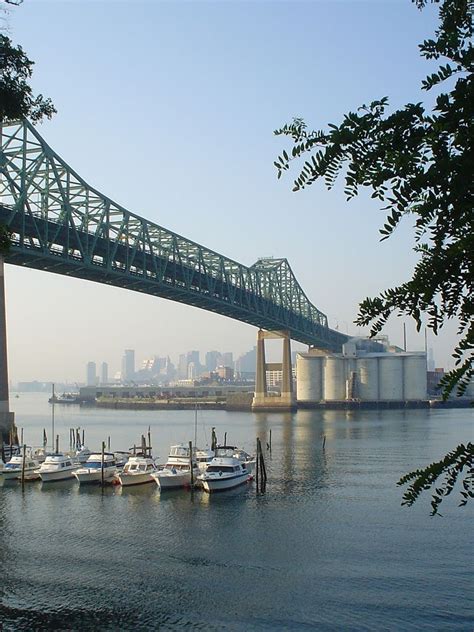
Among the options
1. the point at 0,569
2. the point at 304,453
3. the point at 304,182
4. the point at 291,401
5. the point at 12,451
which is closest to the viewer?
the point at 304,182

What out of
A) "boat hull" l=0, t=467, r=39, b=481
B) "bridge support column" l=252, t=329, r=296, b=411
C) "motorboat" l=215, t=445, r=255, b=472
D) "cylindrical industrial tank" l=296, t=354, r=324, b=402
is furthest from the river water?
"cylindrical industrial tank" l=296, t=354, r=324, b=402

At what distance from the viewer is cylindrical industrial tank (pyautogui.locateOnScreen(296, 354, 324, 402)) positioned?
16725 cm

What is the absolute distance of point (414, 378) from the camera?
163 metres

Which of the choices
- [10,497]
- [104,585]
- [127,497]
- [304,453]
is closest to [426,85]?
[104,585]

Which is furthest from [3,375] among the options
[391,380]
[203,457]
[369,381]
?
[391,380]

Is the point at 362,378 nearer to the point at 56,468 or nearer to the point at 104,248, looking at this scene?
the point at 104,248

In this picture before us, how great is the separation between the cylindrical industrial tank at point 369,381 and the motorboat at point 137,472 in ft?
393

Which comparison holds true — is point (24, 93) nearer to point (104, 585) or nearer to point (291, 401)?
point (104, 585)

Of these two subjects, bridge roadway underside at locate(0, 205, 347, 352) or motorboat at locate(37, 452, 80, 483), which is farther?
bridge roadway underside at locate(0, 205, 347, 352)

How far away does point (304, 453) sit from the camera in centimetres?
6706

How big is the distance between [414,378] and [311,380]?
2283cm

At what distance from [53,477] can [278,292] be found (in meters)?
110

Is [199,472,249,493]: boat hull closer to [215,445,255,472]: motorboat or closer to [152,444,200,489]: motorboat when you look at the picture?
[152,444,200,489]: motorboat

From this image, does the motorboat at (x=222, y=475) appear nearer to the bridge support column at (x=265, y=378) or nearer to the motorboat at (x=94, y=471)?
the motorboat at (x=94, y=471)
